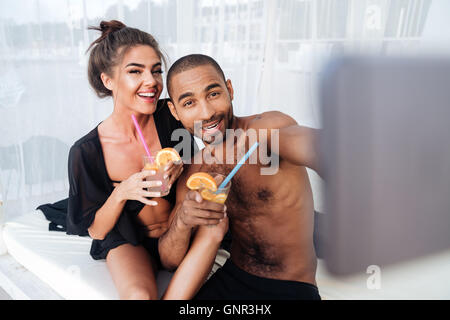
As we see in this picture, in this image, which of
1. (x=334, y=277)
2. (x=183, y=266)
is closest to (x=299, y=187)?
(x=334, y=277)

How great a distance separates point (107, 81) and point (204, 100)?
16.4 inches

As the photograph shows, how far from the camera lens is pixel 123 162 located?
141 cm

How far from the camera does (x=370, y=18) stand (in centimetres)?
121

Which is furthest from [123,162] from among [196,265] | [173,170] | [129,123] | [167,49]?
[167,49]

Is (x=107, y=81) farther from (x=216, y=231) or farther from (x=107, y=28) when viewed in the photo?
(x=216, y=231)

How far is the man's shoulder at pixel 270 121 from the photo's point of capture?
4.10 feet

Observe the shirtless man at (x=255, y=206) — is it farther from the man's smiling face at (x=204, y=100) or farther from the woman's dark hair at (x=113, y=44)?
the woman's dark hair at (x=113, y=44)

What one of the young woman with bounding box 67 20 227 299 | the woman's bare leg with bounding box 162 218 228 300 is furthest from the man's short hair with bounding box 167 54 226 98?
the woman's bare leg with bounding box 162 218 228 300

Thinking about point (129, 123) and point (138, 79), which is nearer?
point (138, 79)

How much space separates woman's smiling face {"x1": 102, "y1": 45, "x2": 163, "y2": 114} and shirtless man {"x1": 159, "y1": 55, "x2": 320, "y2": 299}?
0.09 metres

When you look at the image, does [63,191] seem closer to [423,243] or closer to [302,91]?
[302,91]

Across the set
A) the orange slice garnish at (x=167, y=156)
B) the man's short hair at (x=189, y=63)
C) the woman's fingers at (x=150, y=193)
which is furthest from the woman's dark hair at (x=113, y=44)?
the woman's fingers at (x=150, y=193)

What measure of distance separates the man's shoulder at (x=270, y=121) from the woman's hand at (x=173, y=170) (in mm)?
291

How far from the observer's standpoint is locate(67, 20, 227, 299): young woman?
4.24 feet
